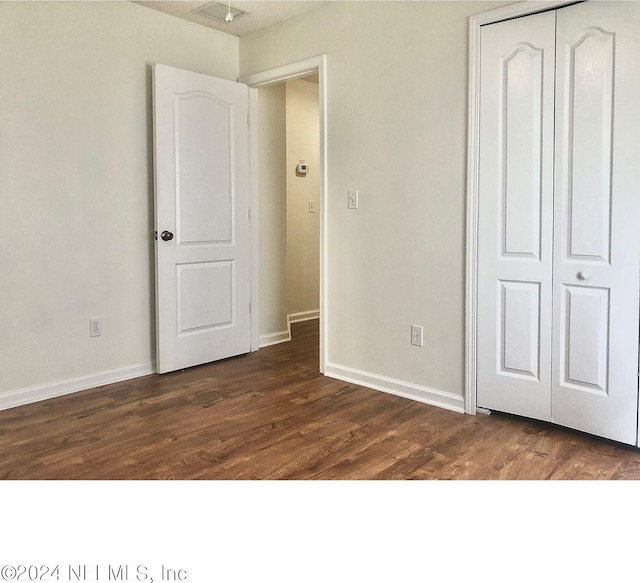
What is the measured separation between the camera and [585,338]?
2.70m

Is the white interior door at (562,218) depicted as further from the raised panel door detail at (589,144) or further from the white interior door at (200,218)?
the white interior door at (200,218)

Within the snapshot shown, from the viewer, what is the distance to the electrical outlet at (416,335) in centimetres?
337

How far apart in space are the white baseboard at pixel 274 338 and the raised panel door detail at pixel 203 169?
36.3 inches

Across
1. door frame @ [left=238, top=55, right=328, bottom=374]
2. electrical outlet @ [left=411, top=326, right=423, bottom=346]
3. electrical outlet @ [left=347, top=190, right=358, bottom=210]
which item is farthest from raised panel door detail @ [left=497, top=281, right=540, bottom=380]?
door frame @ [left=238, top=55, right=328, bottom=374]

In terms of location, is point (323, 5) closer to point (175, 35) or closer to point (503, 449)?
point (175, 35)

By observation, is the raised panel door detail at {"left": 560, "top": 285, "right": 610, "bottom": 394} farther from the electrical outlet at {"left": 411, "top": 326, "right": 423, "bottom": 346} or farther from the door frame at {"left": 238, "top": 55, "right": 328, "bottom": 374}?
the door frame at {"left": 238, "top": 55, "right": 328, "bottom": 374}

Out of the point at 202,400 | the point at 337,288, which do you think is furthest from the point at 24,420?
the point at 337,288

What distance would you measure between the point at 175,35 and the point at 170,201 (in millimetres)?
1181

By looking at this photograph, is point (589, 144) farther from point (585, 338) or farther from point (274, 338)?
point (274, 338)

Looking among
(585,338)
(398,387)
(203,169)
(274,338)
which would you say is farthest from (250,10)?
(585,338)

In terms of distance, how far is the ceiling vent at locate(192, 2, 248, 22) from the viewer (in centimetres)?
372

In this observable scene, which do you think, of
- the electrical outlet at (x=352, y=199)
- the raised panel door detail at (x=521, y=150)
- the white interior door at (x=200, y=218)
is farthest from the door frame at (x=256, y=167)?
the raised panel door detail at (x=521, y=150)

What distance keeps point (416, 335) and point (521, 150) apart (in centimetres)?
119
